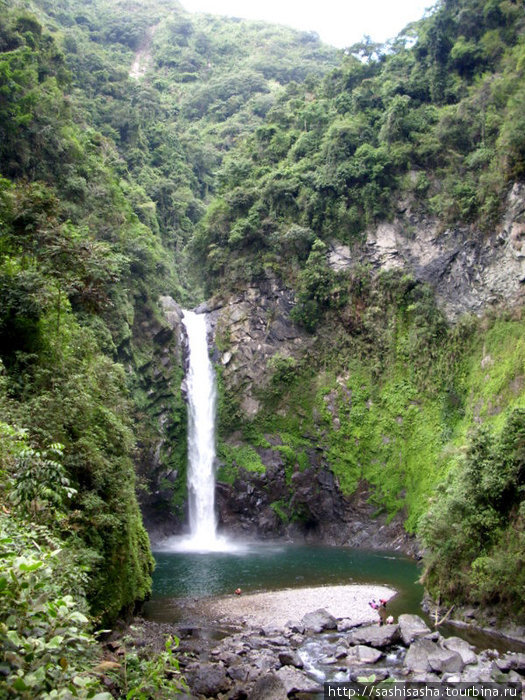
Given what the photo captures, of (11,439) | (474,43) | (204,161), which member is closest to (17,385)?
(11,439)

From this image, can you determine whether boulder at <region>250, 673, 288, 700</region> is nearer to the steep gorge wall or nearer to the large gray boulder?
the large gray boulder

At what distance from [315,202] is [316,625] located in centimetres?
2361

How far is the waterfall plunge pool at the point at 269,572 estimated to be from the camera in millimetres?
16031

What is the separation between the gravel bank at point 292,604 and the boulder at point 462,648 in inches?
102

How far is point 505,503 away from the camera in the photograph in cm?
1405

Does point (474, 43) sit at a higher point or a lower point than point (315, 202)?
higher

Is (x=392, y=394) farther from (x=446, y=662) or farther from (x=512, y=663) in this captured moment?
(x=446, y=662)

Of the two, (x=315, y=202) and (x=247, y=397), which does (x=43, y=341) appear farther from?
(x=315, y=202)

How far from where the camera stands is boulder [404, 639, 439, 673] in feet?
34.5

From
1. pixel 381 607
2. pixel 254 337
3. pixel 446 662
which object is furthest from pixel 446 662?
pixel 254 337

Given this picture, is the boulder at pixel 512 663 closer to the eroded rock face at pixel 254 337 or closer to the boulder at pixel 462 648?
the boulder at pixel 462 648

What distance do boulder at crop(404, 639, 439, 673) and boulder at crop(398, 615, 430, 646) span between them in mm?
515

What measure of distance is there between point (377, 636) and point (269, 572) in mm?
7928

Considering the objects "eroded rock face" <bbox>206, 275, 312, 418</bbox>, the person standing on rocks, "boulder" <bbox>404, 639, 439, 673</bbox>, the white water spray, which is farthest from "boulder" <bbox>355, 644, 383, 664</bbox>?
"eroded rock face" <bbox>206, 275, 312, 418</bbox>
